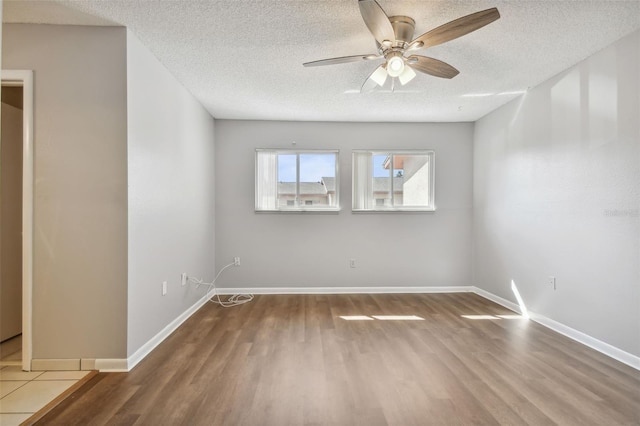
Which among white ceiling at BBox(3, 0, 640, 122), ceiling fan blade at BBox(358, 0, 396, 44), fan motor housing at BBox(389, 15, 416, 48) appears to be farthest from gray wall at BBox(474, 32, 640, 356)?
ceiling fan blade at BBox(358, 0, 396, 44)

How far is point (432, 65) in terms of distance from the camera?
7.96 ft

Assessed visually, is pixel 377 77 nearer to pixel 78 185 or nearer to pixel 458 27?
pixel 458 27

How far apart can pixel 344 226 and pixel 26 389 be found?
360cm

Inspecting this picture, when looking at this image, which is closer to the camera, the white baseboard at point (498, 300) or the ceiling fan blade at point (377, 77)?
the ceiling fan blade at point (377, 77)

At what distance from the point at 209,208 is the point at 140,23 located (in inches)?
96.7

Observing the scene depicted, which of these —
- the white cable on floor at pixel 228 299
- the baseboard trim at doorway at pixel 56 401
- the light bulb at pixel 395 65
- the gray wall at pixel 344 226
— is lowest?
the baseboard trim at doorway at pixel 56 401

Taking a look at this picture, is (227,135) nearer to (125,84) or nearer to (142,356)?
(125,84)

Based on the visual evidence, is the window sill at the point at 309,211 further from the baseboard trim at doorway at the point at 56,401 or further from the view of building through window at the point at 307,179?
the baseboard trim at doorway at the point at 56,401

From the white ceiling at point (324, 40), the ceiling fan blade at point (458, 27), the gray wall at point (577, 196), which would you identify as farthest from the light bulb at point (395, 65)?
the gray wall at point (577, 196)

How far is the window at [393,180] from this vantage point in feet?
15.4

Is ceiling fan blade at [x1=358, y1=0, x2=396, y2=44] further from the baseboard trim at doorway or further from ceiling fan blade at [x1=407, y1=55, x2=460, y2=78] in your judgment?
the baseboard trim at doorway

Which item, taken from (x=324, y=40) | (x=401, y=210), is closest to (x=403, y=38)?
(x=324, y=40)

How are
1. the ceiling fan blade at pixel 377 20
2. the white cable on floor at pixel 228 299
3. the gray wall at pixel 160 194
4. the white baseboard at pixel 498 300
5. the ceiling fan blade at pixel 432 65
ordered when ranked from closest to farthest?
1. the ceiling fan blade at pixel 377 20
2. the ceiling fan blade at pixel 432 65
3. the gray wall at pixel 160 194
4. the white baseboard at pixel 498 300
5. the white cable on floor at pixel 228 299

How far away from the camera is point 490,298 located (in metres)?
4.22
